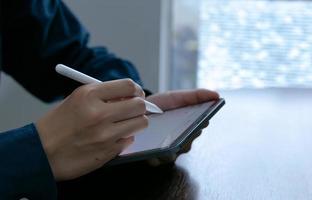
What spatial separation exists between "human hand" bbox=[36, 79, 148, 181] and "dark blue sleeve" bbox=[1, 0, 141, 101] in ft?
1.62

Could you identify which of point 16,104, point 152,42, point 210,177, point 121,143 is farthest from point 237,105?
point 16,104

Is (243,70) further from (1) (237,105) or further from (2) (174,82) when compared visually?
(1) (237,105)

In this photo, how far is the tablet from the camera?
1.47ft

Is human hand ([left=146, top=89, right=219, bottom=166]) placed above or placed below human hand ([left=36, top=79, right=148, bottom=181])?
below

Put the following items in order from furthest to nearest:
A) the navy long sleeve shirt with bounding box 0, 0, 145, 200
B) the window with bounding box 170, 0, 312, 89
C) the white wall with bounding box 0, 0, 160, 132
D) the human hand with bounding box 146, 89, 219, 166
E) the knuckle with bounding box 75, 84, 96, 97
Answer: the window with bounding box 170, 0, 312, 89, the white wall with bounding box 0, 0, 160, 132, the navy long sleeve shirt with bounding box 0, 0, 145, 200, the human hand with bounding box 146, 89, 219, 166, the knuckle with bounding box 75, 84, 96, 97

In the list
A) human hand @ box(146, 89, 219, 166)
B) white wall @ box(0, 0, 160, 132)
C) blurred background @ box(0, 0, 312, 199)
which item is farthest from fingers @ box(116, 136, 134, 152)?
white wall @ box(0, 0, 160, 132)

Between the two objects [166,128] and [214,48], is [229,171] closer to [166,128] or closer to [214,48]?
[166,128]

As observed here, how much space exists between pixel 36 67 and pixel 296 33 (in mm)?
975

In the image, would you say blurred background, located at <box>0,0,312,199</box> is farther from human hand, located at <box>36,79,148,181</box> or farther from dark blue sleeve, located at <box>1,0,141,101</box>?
human hand, located at <box>36,79,148,181</box>

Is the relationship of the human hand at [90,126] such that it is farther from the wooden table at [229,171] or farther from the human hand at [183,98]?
the human hand at [183,98]

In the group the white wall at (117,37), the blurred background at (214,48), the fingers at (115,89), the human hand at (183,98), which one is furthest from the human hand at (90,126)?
the white wall at (117,37)

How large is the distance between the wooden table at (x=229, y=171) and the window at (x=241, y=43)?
3.02ft

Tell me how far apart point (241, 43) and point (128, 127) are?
4.34 ft

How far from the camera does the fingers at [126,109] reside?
452 mm
